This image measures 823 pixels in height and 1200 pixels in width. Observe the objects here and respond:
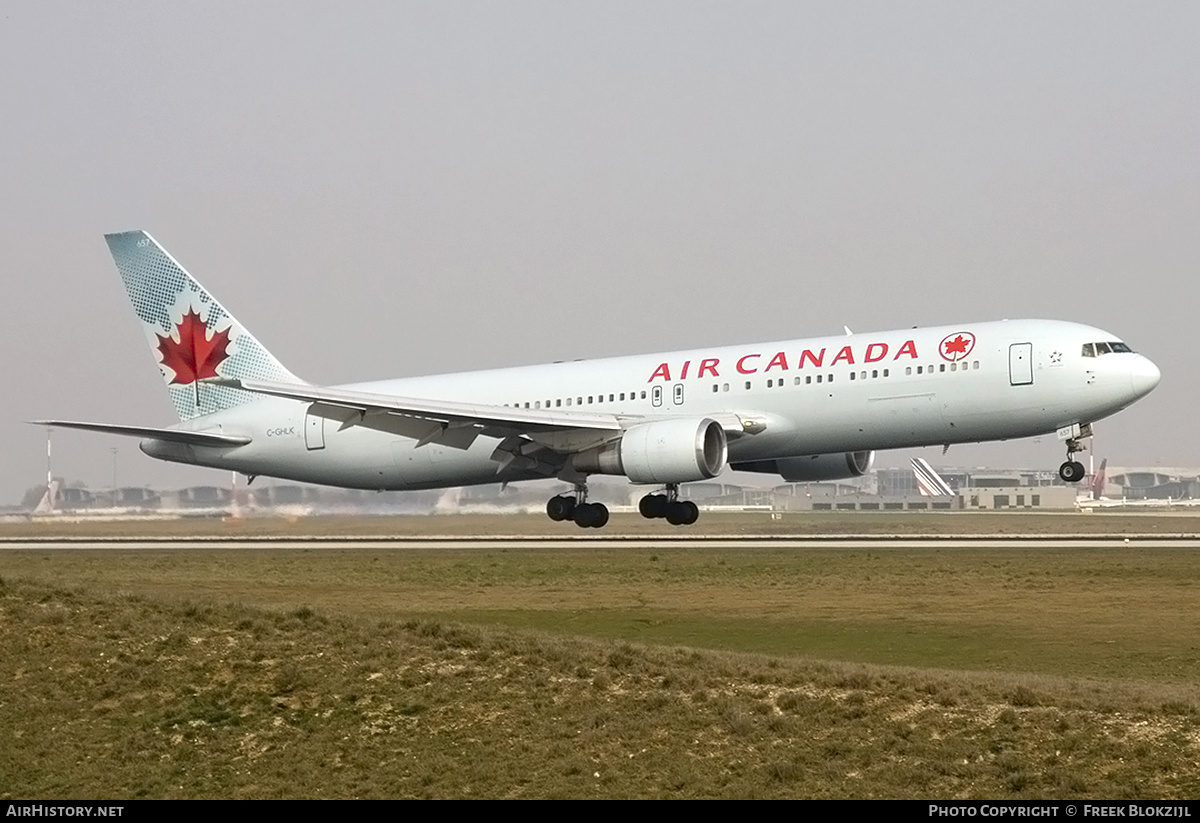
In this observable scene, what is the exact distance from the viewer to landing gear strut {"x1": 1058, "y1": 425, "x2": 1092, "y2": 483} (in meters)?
40.2

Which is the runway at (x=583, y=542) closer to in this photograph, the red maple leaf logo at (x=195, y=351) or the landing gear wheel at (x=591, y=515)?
the landing gear wheel at (x=591, y=515)

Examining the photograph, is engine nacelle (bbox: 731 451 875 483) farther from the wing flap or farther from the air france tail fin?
the air france tail fin

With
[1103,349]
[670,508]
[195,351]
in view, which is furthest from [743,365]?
[195,351]

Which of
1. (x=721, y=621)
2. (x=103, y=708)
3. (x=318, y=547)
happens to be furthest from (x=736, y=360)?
(x=103, y=708)

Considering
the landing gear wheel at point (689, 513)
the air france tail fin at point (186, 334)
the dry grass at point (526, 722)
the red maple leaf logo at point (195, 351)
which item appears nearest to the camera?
the dry grass at point (526, 722)

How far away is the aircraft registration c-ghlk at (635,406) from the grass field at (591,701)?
6.19 m

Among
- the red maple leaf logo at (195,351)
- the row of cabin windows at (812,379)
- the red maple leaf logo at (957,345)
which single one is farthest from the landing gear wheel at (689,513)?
the red maple leaf logo at (195,351)

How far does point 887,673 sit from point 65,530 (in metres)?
56.1

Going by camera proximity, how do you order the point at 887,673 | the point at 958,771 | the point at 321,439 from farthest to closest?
1. the point at 321,439
2. the point at 887,673
3. the point at 958,771

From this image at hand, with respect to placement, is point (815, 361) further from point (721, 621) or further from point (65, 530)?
point (65, 530)

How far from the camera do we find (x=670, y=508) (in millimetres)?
46906

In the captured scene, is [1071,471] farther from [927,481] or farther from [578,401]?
[927,481]

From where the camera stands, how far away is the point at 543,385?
4753cm

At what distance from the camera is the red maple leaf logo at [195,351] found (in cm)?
5347
